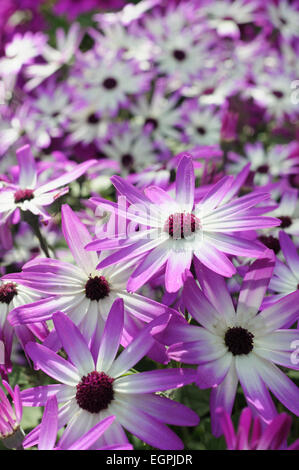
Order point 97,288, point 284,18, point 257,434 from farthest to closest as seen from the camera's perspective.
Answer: point 284,18 → point 97,288 → point 257,434

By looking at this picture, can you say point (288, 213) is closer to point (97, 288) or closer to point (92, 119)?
point (97, 288)

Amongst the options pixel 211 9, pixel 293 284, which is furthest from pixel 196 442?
pixel 211 9

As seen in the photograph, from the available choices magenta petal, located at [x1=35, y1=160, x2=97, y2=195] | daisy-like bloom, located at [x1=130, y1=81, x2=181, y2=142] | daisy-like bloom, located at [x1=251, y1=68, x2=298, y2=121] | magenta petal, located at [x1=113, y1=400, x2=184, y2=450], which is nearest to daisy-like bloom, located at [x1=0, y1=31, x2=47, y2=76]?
daisy-like bloom, located at [x1=130, y1=81, x2=181, y2=142]

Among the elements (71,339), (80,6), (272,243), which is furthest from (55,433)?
(80,6)

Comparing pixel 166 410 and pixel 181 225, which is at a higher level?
pixel 181 225

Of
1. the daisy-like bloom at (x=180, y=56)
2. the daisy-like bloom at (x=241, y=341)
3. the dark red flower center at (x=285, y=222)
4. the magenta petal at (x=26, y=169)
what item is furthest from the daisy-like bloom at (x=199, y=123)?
the daisy-like bloom at (x=241, y=341)

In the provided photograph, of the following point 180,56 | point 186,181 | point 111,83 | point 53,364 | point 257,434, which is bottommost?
point 257,434

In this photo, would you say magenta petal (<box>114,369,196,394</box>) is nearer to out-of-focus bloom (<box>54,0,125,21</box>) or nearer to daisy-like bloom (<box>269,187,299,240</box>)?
daisy-like bloom (<box>269,187,299,240</box>)

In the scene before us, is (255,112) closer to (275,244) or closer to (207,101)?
(207,101)
